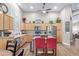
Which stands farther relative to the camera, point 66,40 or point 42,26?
point 42,26

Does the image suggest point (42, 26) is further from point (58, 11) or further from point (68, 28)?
point (68, 28)

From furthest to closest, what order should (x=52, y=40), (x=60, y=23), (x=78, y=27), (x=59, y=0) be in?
(x=78, y=27) → (x=60, y=23) → (x=52, y=40) → (x=59, y=0)

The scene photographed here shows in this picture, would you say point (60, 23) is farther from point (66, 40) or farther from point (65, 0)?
point (65, 0)

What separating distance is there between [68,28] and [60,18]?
2.51m

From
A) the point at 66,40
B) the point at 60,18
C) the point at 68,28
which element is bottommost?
the point at 66,40

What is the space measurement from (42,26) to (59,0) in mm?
11177

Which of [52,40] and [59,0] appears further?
[52,40]

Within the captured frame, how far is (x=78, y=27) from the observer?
57.0 feet

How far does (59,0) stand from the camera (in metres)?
1.14

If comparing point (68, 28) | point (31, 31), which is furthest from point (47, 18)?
point (68, 28)

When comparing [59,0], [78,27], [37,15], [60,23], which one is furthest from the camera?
[78,27]

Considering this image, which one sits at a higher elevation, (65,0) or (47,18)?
(47,18)

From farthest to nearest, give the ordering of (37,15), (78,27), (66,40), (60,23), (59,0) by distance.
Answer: (78,27)
(37,15)
(60,23)
(66,40)
(59,0)

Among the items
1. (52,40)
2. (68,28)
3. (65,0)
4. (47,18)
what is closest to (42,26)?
(47,18)
